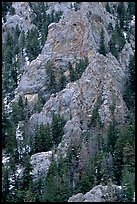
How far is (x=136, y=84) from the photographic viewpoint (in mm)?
88500

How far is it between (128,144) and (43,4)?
2759 inches

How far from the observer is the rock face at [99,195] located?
181 feet

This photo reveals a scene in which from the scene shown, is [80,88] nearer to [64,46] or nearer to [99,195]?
[64,46]

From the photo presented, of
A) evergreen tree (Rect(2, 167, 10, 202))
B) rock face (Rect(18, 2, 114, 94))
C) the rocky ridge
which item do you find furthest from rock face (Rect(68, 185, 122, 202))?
rock face (Rect(18, 2, 114, 94))

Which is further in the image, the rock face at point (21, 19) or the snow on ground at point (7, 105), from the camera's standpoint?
the rock face at point (21, 19)

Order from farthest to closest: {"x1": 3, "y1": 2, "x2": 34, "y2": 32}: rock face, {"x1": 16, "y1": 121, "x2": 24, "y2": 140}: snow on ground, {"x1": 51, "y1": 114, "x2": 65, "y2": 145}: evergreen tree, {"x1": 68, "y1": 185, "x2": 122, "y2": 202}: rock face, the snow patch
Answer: {"x1": 3, "y1": 2, "x2": 34, "y2": 32}: rock face → {"x1": 16, "y1": 121, "x2": 24, "y2": 140}: snow on ground → {"x1": 51, "y1": 114, "x2": 65, "y2": 145}: evergreen tree → the snow patch → {"x1": 68, "y1": 185, "x2": 122, "y2": 202}: rock face

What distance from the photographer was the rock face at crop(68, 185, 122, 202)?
55.3 m

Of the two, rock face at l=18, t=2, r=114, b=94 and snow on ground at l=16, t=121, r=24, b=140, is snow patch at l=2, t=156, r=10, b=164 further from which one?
rock face at l=18, t=2, r=114, b=94

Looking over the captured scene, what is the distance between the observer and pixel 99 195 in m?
56.2

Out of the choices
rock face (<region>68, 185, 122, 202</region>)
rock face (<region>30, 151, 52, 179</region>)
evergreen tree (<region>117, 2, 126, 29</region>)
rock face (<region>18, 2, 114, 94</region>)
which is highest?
evergreen tree (<region>117, 2, 126, 29</region>)

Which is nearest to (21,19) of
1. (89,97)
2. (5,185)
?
(89,97)

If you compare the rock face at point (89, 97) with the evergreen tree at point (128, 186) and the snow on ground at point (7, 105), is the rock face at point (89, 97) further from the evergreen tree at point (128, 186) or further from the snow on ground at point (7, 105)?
the evergreen tree at point (128, 186)

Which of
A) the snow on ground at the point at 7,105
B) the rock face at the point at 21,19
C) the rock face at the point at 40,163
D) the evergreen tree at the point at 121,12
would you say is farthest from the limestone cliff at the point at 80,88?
the rock face at the point at 21,19

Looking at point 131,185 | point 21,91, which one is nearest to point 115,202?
point 131,185
